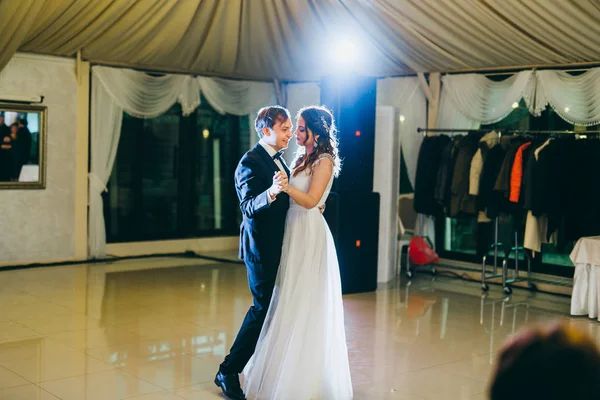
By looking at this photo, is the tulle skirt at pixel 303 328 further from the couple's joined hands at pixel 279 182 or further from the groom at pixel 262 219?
the couple's joined hands at pixel 279 182

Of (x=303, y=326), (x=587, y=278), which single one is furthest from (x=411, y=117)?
(x=303, y=326)

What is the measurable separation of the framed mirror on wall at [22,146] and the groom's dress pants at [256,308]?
5250 millimetres

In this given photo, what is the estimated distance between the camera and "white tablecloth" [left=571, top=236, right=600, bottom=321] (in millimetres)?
6270

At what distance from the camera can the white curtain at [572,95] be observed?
23.4 ft

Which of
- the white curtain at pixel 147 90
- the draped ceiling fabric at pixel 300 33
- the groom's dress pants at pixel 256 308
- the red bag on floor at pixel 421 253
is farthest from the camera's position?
the white curtain at pixel 147 90

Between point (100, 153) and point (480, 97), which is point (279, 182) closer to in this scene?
point (480, 97)

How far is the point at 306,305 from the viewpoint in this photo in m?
3.75

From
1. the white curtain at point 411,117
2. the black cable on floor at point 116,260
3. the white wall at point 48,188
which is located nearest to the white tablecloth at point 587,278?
the white curtain at point 411,117

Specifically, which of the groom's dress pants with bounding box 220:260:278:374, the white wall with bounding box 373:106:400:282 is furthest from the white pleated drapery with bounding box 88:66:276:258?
the groom's dress pants with bounding box 220:260:278:374

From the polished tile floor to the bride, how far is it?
0.41 meters

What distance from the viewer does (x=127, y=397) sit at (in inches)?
156

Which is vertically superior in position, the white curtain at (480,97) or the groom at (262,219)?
the white curtain at (480,97)

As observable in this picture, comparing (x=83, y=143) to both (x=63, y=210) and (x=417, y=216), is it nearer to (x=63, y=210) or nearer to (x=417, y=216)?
(x=63, y=210)

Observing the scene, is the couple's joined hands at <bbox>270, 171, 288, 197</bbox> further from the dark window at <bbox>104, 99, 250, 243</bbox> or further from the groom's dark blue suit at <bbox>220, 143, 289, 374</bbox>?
the dark window at <bbox>104, 99, 250, 243</bbox>
